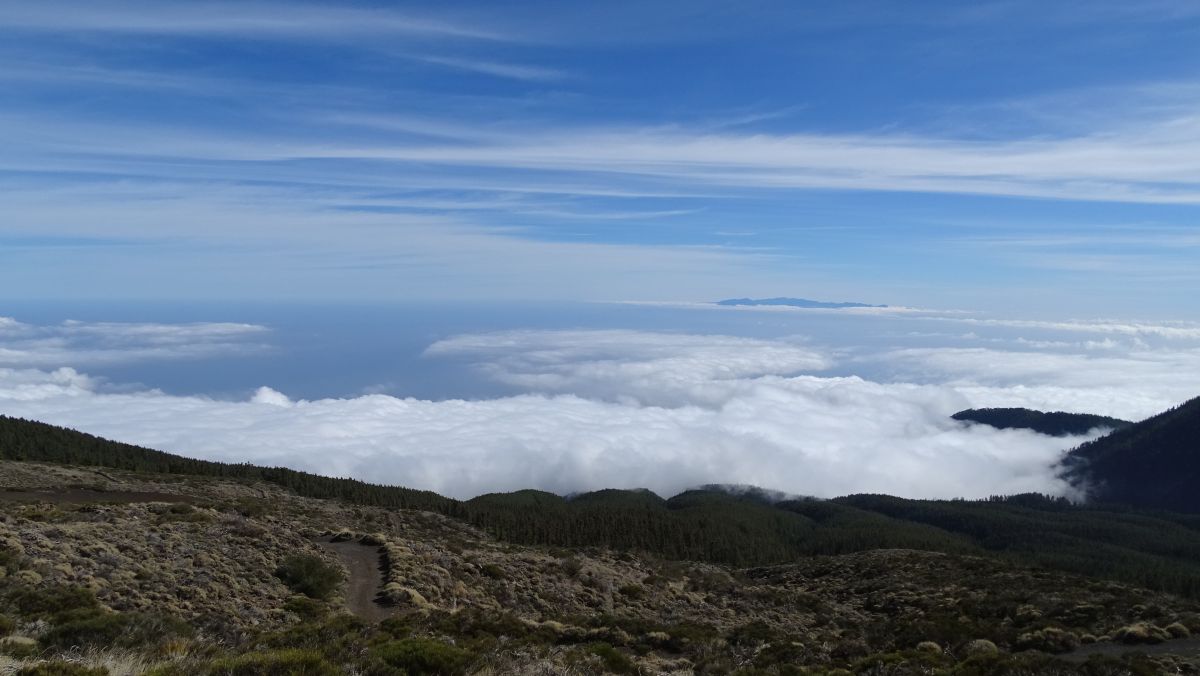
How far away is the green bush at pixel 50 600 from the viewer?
18016mm

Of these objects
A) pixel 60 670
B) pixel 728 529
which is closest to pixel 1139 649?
pixel 60 670

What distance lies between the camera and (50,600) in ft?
61.3

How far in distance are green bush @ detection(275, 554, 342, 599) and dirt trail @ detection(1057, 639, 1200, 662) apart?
28093 mm

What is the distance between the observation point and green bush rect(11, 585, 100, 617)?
18.0m

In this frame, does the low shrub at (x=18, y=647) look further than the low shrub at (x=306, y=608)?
No

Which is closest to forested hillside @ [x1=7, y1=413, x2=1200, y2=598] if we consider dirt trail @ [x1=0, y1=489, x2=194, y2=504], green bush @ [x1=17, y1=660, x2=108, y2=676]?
dirt trail @ [x1=0, y1=489, x2=194, y2=504]

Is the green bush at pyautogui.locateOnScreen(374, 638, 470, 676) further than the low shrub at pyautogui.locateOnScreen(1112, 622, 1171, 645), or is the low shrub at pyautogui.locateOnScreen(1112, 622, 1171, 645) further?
the low shrub at pyautogui.locateOnScreen(1112, 622, 1171, 645)

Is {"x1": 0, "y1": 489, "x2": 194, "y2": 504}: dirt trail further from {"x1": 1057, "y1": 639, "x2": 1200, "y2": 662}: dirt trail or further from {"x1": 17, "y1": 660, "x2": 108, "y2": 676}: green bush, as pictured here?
{"x1": 1057, "y1": 639, "x2": 1200, "y2": 662}: dirt trail

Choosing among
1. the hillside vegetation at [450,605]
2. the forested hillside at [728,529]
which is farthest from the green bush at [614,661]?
the forested hillside at [728,529]

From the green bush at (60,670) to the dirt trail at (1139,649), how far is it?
2673 cm

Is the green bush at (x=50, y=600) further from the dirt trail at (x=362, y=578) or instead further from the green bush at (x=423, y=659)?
the green bush at (x=423, y=659)

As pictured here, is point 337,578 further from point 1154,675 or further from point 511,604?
point 1154,675

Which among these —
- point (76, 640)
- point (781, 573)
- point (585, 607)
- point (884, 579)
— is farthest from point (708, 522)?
point (76, 640)

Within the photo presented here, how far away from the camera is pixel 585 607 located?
3294 cm
